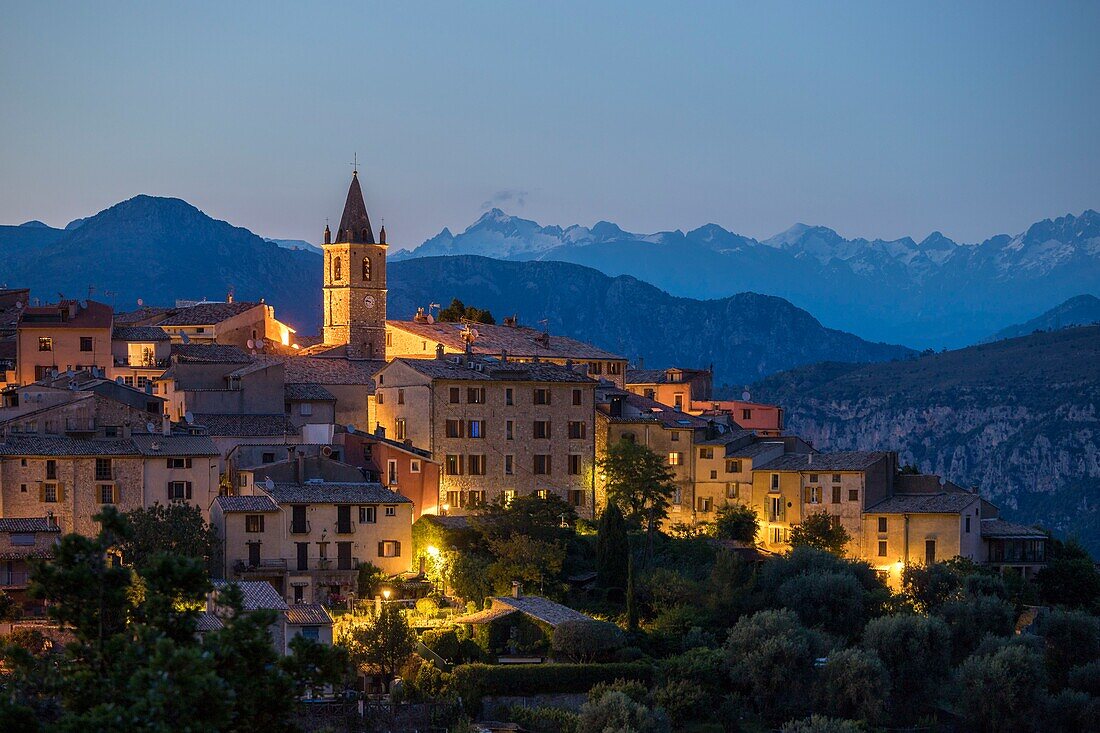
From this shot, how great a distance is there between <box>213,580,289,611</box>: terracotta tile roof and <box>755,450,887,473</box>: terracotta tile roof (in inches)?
1038

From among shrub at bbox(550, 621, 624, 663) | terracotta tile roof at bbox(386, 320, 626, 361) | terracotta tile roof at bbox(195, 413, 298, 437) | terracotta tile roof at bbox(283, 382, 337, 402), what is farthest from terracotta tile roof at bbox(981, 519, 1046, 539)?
terracotta tile roof at bbox(195, 413, 298, 437)

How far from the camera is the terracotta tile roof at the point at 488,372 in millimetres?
68750

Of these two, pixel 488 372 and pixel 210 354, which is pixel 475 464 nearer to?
pixel 488 372

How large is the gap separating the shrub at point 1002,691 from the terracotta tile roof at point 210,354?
31.0 m

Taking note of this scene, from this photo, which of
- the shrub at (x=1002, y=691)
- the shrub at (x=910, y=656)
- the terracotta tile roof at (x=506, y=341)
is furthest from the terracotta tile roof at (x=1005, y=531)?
the terracotta tile roof at (x=506, y=341)

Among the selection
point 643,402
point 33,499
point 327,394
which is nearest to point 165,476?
point 33,499

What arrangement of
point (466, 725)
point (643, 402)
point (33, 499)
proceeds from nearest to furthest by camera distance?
point (466, 725)
point (33, 499)
point (643, 402)

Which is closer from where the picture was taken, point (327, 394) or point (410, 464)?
point (410, 464)

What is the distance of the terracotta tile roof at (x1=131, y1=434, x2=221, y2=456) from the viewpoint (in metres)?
59.2

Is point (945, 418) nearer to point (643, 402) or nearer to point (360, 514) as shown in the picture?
point (643, 402)

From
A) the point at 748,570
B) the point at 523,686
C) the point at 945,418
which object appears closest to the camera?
the point at 523,686

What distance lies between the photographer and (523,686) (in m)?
52.8

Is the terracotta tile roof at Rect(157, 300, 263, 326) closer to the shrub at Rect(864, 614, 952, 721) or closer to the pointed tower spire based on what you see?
the pointed tower spire

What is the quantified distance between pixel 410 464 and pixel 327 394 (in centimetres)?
854
